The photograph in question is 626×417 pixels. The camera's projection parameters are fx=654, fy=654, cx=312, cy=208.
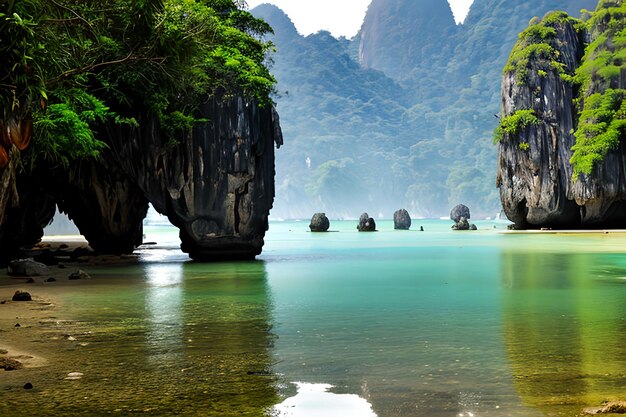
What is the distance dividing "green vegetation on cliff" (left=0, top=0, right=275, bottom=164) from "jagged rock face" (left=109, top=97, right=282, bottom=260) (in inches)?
28.0

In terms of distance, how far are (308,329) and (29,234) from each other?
24.9 metres

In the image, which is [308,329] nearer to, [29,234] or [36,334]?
[36,334]

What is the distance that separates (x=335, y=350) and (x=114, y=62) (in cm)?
842

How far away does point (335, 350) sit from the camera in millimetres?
7184

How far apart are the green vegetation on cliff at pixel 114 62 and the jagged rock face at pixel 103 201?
11.2 ft

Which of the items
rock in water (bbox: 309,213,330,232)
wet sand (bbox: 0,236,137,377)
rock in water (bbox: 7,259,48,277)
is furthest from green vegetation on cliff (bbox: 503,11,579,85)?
wet sand (bbox: 0,236,137,377)

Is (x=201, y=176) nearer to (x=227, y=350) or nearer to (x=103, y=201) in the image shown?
(x=103, y=201)

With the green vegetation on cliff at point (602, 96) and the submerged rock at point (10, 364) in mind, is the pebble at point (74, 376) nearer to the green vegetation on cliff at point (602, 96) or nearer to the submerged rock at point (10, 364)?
the submerged rock at point (10, 364)

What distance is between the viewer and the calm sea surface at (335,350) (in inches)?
196

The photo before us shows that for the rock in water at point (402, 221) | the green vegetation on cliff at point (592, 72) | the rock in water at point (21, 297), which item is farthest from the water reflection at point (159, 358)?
the rock in water at point (402, 221)

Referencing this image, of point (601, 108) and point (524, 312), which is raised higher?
point (601, 108)

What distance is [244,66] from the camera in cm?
2347

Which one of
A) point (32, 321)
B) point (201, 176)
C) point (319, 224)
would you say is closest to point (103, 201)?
point (201, 176)

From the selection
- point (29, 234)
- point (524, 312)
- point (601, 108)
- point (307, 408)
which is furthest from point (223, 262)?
point (601, 108)
